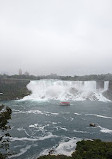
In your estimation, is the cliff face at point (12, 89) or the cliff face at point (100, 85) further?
the cliff face at point (100, 85)

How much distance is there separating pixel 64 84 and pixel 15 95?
3095 centimetres

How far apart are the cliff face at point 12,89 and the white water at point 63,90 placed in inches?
139

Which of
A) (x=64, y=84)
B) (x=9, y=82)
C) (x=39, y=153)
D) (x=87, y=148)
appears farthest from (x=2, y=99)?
(x=87, y=148)

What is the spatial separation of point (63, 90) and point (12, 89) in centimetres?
2998

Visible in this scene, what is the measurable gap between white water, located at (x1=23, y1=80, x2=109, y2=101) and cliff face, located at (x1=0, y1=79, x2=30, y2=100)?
139 inches

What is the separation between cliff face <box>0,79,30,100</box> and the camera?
73.1m

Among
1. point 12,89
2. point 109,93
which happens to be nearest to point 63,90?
point 109,93

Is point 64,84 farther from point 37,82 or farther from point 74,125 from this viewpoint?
point 74,125

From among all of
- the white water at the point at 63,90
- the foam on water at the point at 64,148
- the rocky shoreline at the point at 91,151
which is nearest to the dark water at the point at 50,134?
the foam on water at the point at 64,148

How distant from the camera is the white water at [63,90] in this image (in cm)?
7377

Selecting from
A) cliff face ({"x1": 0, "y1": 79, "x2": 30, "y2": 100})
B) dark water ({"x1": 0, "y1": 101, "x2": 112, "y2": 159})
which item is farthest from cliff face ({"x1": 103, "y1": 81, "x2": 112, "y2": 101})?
cliff face ({"x1": 0, "y1": 79, "x2": 30, "y2": 100})

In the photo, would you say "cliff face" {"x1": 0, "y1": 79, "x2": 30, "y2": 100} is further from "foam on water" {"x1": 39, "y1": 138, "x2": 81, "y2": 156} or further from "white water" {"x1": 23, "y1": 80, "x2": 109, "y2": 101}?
"foam on water" {"x1": 39, "y1": 138, "x2": 81, "y2": 156}

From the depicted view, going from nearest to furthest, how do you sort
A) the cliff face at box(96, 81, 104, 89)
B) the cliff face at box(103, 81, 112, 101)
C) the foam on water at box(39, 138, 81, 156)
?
the foam on water at box(39, 138, 81, 156)
the cliff face at box(103, 81, 112, 101)
the cliff face at box(96, 81, 104, 89)

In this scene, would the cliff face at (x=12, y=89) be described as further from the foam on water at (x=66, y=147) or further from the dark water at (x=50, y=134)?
the foam on water at (x=66, y=147)
